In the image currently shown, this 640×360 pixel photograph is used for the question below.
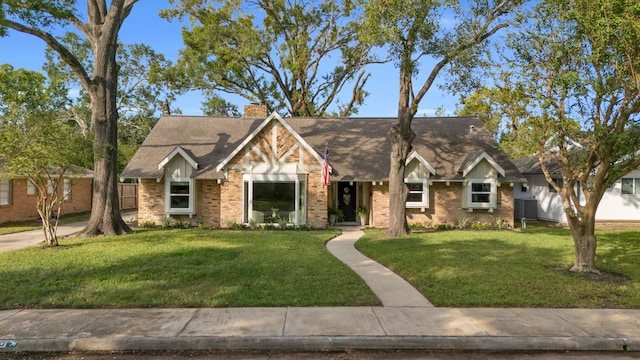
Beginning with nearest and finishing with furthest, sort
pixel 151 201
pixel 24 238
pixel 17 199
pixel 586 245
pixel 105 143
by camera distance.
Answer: pixel 586 245 < pixel 24 238 < pixel 105 143 < pixel 151 201 < pixel 17 199

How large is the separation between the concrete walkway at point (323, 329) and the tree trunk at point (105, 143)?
9.19 m

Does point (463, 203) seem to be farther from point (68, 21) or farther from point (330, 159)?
point (68, 21)

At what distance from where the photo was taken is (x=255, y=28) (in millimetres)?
29234

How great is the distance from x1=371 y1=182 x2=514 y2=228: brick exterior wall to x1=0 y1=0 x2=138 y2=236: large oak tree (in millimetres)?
10548

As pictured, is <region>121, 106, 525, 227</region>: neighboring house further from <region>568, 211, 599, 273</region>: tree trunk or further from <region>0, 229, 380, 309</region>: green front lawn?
<region>568, 211, 599, 273</region>: tree trunk

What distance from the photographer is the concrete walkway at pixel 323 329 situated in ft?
17.3

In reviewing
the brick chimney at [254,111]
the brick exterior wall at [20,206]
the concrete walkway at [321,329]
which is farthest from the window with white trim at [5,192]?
the concrete walkway at [321,329]

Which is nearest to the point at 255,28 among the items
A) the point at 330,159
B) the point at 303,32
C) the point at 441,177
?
the point at 303,32

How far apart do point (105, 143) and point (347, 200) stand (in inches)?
431

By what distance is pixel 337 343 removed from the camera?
5.28 metres

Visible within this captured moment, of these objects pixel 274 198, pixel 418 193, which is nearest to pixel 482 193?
pixel 418 193

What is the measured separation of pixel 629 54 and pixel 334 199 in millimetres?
13554

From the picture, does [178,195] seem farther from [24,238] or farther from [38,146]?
[38,146]


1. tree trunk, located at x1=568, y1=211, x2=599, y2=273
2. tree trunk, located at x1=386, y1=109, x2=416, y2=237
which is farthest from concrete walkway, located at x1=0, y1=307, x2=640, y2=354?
tree trunk, located at x1=386, y1=109, x2=416, y2=237
